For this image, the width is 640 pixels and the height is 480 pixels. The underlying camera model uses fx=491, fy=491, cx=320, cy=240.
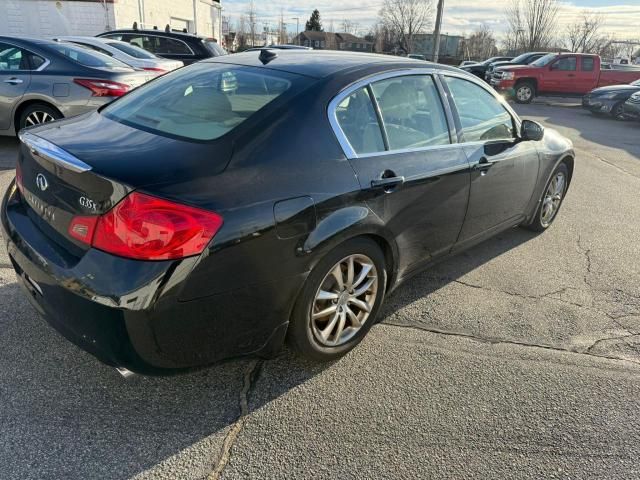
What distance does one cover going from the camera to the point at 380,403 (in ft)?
8.23

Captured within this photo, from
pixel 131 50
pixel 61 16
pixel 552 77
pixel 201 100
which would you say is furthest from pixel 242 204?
pixel 61 16

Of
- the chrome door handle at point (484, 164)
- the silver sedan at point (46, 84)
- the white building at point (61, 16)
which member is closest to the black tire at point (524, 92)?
the silver sedan at point (46, 84)

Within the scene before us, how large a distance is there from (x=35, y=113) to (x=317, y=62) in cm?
530

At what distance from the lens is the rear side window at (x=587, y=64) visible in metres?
18.6

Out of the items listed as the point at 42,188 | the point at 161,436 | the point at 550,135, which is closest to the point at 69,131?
the point at 42,188

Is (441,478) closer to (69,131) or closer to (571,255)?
(69,131)

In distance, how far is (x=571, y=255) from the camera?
4.49 metres

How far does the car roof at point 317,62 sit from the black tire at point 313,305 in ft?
3.17

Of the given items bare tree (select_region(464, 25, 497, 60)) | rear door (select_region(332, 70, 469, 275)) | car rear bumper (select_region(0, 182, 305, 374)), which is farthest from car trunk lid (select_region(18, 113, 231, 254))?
bare tree (select_region(464, 25, 497, 60))

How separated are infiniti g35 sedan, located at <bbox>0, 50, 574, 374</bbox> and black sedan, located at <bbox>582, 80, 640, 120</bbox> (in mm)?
14634

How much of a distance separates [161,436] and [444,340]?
175 cm

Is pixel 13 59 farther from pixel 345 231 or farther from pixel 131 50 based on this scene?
pixel 345 231

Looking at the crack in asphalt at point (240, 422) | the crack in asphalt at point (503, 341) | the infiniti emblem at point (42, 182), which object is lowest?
the crack in asphalt at point (503, 341)

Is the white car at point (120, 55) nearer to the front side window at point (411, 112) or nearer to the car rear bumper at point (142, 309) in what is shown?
the front side window at point (411, 112)
